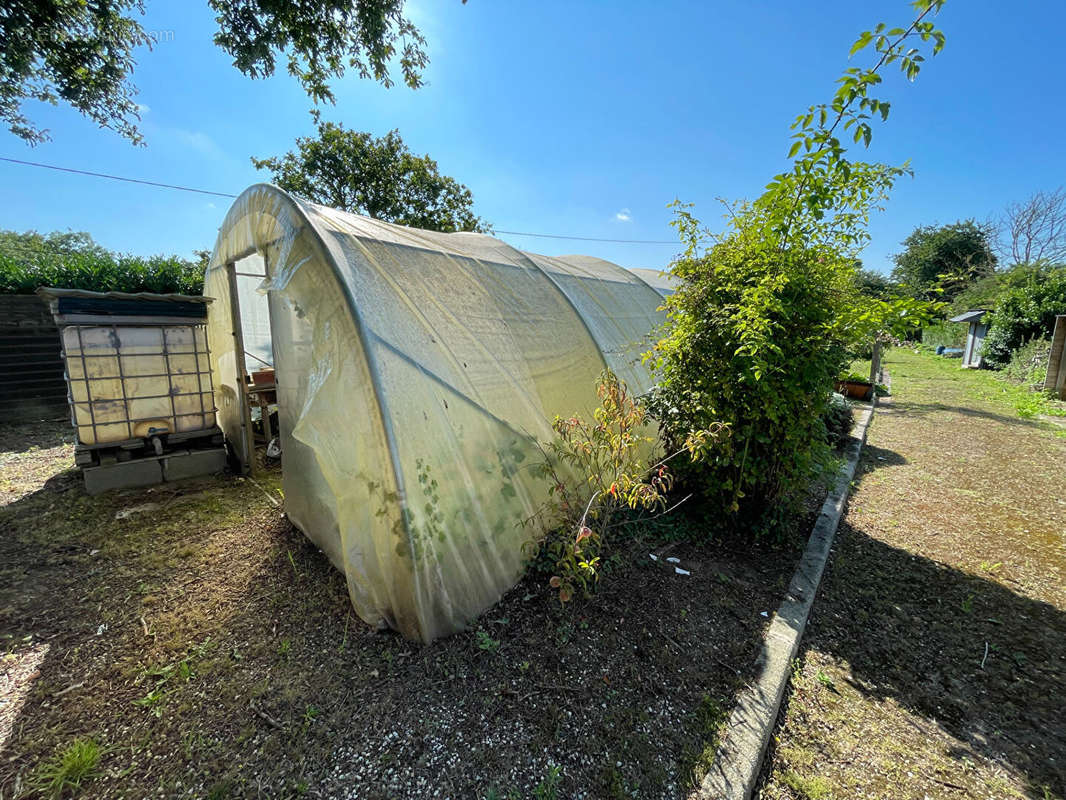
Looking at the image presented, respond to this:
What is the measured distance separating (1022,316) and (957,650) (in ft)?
55.0

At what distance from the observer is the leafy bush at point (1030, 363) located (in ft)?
34.3

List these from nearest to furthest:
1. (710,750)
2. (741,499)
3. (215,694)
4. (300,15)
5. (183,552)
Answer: (710,750)
(215,694)
(183,552)
(741,499)
(300,15)

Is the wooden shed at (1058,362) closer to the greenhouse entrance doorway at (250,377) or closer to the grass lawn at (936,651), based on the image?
the grass lawn at (936,651)

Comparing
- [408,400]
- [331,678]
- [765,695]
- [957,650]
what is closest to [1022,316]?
[957,650]

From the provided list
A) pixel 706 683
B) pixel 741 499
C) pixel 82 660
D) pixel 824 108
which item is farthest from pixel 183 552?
pixel 824 108

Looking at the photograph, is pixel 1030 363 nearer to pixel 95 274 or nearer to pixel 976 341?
pixel 976 341

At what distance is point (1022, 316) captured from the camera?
41.8ft

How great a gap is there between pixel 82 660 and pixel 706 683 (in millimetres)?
3140

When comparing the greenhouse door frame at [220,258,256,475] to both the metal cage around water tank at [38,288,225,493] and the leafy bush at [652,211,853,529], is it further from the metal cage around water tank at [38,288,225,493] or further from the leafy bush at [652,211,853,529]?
the leafy bush at [652,211,853,529]

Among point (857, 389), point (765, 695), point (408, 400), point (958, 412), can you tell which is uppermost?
point (408, 400)

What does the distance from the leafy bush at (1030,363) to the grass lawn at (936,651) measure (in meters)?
8.57

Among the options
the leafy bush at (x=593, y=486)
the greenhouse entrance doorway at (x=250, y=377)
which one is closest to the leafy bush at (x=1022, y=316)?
the leafy bush at (x=593, y=486)

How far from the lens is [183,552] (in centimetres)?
305

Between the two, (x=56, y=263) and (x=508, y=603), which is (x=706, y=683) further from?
(x=56, y=263)
